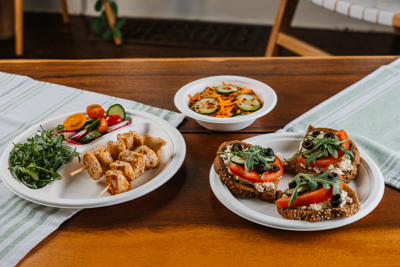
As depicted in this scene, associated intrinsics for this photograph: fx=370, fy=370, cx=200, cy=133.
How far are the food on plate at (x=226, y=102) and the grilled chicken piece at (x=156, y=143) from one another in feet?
0.74

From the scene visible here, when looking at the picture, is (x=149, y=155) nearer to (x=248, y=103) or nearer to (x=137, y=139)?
(x=137, y=139)

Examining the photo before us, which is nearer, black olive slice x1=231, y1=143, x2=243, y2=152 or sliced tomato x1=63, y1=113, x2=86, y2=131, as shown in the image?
black olive slice x1=231, y1=143, x2=243, y2=152

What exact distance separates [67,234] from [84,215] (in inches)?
3.0

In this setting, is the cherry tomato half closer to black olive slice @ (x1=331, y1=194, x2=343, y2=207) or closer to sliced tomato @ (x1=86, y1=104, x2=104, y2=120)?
sliced tomato @ (x1=86, y1=104, x2=104, y2=120)

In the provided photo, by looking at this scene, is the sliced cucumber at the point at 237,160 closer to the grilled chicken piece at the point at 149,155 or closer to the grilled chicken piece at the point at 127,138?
the grilled chicken piece at the point at 149,155

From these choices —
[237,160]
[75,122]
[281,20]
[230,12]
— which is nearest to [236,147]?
[237,160]

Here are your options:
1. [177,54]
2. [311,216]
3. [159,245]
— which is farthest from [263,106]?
[177,54]

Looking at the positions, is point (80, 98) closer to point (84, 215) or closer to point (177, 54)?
point (84, 215)

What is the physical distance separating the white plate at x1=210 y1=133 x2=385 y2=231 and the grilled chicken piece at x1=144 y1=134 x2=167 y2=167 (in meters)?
0.21

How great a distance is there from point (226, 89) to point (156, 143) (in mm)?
445

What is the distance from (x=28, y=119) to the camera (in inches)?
61.2

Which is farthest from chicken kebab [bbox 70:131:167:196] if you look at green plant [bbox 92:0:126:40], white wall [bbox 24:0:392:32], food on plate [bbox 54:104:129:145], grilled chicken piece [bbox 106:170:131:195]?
white wall [bbox 24:0:392:32]

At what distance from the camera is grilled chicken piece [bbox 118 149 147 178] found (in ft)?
3.81

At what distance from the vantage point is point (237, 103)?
1.44 m
